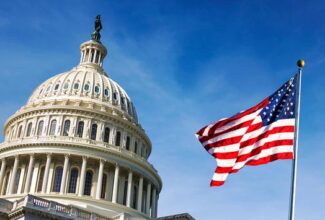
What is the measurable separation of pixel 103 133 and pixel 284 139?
171 ft

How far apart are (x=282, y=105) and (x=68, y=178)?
48.2m

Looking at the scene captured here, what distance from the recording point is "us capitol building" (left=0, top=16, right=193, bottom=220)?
62.8 metres

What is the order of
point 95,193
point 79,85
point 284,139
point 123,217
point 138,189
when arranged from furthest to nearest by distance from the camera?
point 79,85
point 138,189
point 95,193
point 123,217
point 284,139

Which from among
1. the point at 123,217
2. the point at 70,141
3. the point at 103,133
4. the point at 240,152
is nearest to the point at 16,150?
the point at 70,141

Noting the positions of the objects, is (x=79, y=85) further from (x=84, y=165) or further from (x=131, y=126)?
(x=84, y=165)

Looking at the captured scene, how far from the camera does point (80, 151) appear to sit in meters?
64.4

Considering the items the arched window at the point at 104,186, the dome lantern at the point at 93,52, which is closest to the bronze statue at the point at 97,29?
the dome lantern at the point at 93,52

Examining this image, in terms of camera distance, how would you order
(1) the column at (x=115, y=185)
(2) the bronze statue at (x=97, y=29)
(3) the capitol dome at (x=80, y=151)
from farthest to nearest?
(2) the bronze statue at (x=97, y=29), (1) the column at (x=115, y=185), (3) the capitol dome at (x=80, y=151)

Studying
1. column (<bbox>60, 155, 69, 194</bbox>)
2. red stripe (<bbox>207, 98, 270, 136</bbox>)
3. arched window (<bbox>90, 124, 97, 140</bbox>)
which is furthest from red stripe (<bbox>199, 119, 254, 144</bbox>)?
arched window (<bbox>90, 124, 97, 140</bbox>)

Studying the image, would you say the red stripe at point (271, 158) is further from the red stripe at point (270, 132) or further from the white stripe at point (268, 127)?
the white stripe at point (268, 127)

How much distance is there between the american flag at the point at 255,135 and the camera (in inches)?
739

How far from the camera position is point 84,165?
6366 centimetres

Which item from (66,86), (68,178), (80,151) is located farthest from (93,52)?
(68,178)

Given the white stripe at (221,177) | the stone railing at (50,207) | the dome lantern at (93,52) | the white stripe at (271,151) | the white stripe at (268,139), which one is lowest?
the white stripe at (221,177)
